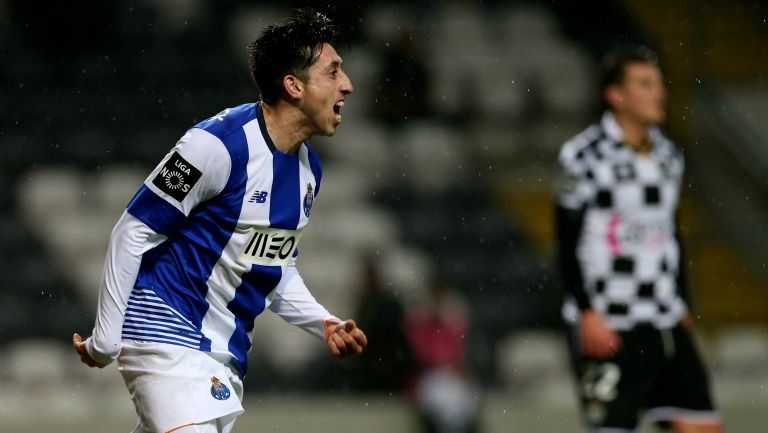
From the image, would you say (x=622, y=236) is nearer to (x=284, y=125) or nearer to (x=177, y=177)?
(x=284, y=125)

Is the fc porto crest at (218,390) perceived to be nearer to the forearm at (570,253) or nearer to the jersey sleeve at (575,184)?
the forearm at (570,253)

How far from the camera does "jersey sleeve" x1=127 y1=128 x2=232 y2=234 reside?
3201 millimetres

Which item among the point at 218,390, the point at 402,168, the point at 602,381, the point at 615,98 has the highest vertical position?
the point at 615,98

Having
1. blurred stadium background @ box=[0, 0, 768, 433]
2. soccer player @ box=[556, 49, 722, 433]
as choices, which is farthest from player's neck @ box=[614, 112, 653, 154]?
blurred stadium background @ box=[0, 0, 768, 433]

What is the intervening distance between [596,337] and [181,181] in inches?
93.8

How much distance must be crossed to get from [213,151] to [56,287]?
5.35 meters

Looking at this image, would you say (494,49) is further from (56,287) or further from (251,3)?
(56,287)

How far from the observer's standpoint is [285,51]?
11.5 ft

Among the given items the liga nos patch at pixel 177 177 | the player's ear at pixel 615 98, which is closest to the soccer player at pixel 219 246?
the liga nos patch at pixel 177 177

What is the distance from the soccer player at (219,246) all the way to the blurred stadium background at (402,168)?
401cm

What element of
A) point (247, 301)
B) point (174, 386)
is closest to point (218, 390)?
point (174, 386)

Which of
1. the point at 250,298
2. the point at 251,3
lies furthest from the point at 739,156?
the point at 250,298

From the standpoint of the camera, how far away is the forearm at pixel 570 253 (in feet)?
16.9

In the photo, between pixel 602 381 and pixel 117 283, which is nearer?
pixel 117 283
